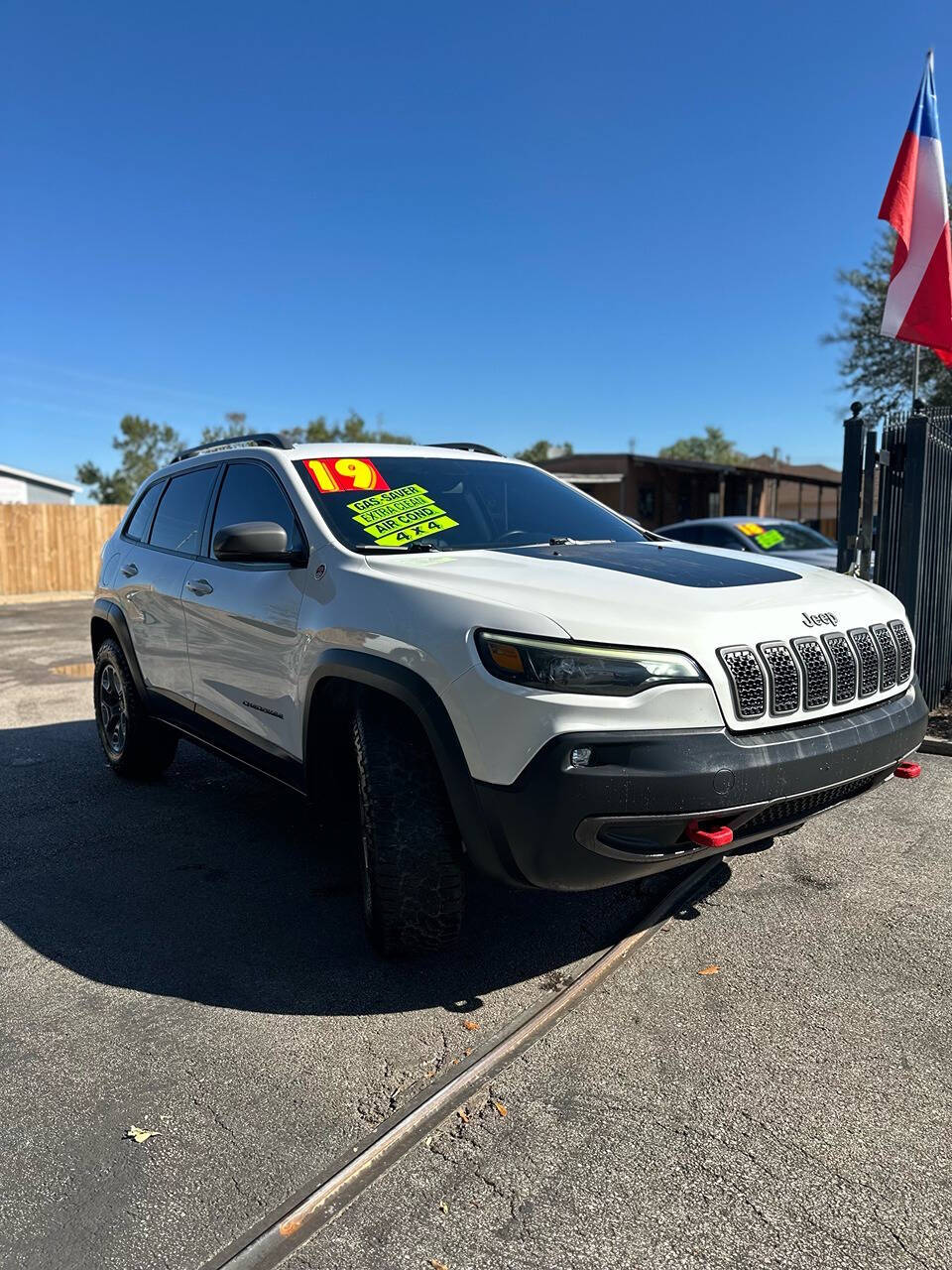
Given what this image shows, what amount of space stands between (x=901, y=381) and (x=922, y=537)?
2044 cm

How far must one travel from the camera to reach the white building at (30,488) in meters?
39.2

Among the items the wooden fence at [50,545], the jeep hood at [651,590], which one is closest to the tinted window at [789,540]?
the jeep hood at [651,590]

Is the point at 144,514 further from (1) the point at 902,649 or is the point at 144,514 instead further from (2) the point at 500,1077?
(1) the point at 902,649

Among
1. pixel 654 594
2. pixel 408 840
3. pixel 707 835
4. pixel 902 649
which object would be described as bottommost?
pixel 408 840

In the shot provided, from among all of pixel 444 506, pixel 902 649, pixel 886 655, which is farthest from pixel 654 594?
pixel 444 506

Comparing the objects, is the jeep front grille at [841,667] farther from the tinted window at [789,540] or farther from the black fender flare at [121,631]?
the tinted window at [789,540]

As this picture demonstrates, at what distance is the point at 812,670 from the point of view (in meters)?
2.92

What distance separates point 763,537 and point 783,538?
411mm

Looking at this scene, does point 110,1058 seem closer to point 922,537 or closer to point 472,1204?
point 472,1204

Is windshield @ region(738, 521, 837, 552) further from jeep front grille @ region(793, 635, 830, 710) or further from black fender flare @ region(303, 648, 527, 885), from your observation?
black fender flare @ region(303, 648, 527, 885)

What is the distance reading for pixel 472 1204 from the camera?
2111 millimetres

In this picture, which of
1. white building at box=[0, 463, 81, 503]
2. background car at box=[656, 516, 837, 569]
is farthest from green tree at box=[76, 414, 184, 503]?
background car at box=[656, 516, 837, 569]

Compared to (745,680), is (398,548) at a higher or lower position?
higher

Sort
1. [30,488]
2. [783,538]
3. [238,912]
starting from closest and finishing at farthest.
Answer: [238,912]
[783,538]
[30,488]
